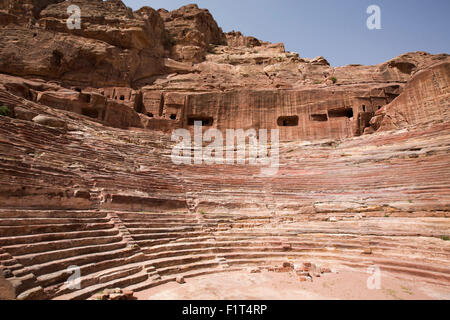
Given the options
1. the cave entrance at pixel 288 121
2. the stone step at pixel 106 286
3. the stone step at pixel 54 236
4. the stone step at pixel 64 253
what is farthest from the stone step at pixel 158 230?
the cave entrance at pixel 288 121

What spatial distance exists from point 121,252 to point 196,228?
2866 mm

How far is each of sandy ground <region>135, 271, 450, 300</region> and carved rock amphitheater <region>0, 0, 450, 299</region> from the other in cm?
44

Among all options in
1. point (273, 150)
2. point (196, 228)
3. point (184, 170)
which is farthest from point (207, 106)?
point (196, 228)

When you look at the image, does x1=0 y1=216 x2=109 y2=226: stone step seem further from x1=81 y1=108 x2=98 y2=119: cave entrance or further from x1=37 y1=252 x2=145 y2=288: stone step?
x1=81 y1=108 x2=98 y2=119: cave entrance

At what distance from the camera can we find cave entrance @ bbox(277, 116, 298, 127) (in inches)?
736

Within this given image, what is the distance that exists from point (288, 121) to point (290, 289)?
15644 mm

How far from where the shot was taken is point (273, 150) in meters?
15.8

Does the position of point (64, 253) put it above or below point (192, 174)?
below

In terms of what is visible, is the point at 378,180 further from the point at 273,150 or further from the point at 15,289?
the point at 15,289

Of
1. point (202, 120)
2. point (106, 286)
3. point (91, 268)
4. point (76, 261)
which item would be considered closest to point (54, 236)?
point (76, 261)

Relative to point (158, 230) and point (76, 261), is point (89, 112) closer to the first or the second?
point (158, 230)

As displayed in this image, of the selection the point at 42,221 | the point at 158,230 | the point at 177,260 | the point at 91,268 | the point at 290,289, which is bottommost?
the point at 290,289

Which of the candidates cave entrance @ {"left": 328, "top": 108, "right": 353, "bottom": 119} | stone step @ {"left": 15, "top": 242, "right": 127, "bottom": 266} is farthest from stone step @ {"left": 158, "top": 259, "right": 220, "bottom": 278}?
cave entrance @ {"left": 328, "top": 108, "right": 353, "bottom": 119}

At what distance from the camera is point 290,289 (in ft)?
16.1
